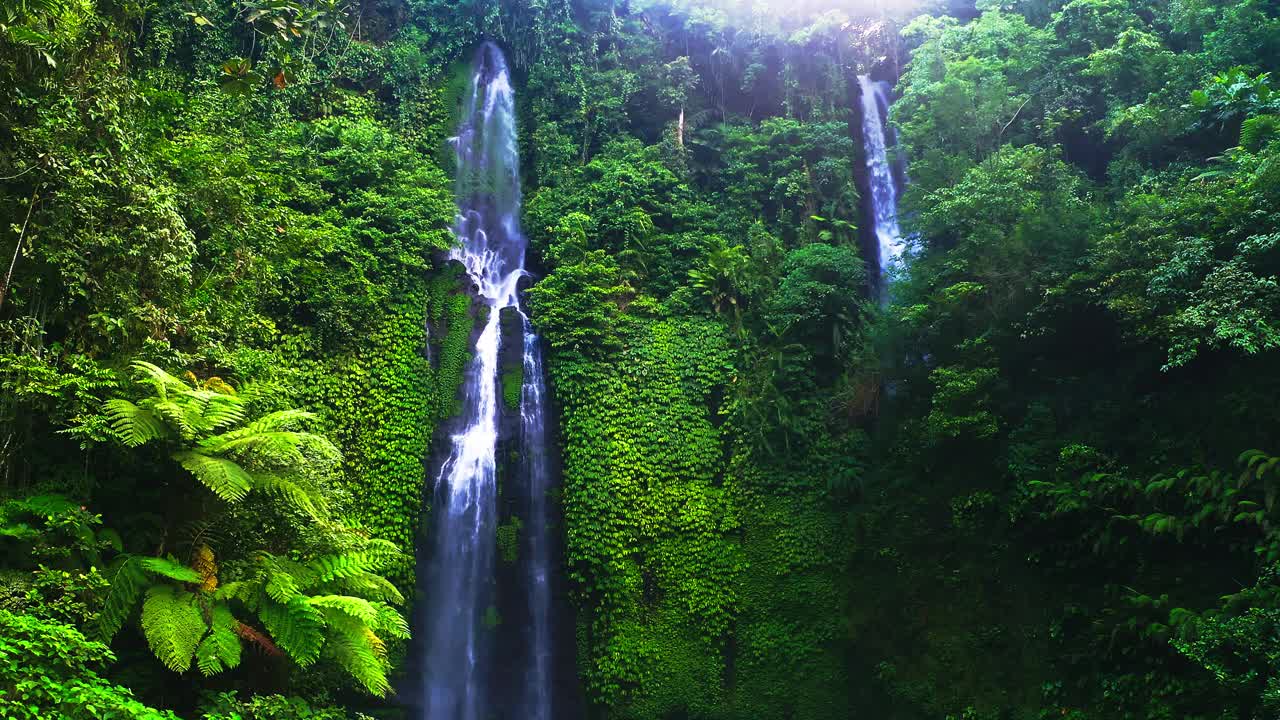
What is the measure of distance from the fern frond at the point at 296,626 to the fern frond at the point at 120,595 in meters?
0.88

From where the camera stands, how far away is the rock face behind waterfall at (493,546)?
10.8 metres

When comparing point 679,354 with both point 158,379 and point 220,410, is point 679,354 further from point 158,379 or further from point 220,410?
point 158,379

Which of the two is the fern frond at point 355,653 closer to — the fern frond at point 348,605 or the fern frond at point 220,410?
the fern frond at point 348,605

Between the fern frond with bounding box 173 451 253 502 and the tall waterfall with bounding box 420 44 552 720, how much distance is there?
5490 millimetres

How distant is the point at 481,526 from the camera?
11.5 m

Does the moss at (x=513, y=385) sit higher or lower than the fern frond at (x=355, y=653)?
higher

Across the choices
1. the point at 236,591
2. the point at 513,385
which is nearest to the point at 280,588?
the point at 236,591

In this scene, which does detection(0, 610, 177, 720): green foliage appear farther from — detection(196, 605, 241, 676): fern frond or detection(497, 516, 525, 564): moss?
detection(497, 516, 525, 564): moss

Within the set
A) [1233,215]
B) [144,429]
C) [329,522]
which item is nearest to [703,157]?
[1233,215]

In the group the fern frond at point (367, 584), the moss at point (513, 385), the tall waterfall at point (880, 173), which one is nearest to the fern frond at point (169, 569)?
the fern frond at point (367, 584)

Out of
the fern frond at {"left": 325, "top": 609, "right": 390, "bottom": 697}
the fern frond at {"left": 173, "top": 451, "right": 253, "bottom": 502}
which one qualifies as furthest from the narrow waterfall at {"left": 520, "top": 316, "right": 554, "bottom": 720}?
Answer: the fern frond at {"left": 173, "top": 451, "right": 253, "bottom": 502}

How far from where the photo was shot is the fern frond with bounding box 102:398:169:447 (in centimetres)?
577

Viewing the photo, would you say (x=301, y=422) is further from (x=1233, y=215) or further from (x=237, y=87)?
(x=1233, y=215)

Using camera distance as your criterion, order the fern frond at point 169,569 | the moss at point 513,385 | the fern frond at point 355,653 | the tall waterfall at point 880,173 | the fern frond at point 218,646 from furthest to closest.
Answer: the tall waterfall at point 880,173 → the moss at point 513,385 → the fern frond at point 355,653 → the fern frond at point 169,569 → the fern frond at point 218,646
